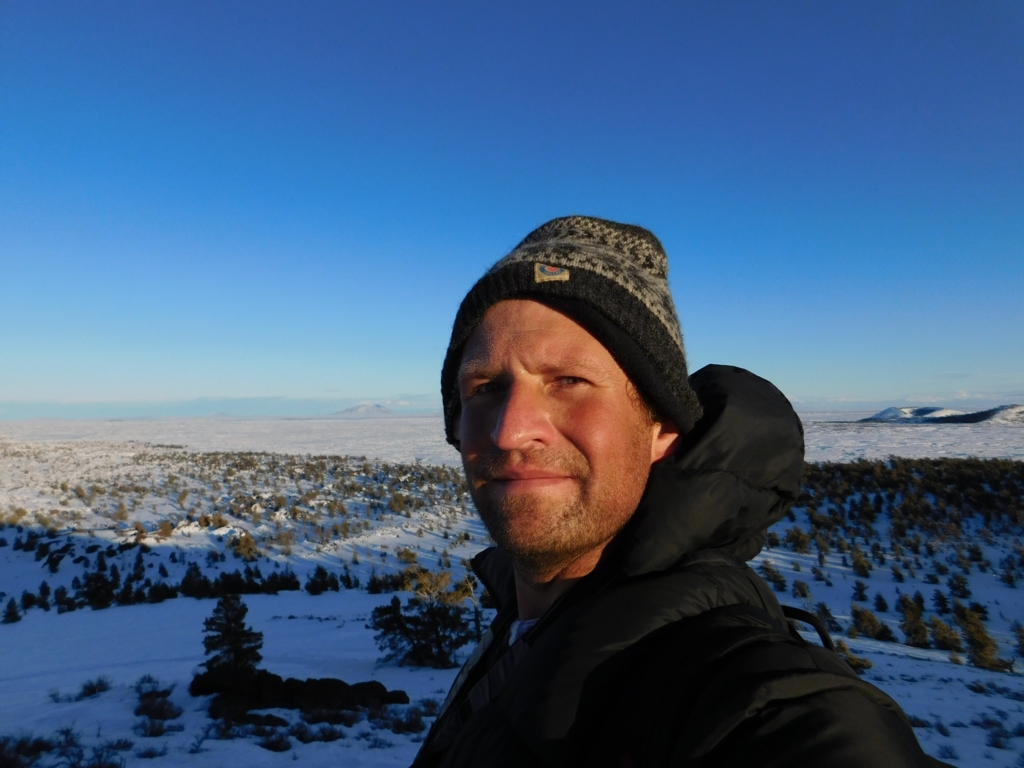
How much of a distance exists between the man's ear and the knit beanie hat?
42 mm

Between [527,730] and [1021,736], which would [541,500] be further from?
[1021,736]

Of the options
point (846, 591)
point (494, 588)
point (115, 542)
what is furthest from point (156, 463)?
point (494, 588)

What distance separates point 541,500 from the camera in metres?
1.32

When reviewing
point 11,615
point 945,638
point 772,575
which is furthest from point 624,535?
point 11,615

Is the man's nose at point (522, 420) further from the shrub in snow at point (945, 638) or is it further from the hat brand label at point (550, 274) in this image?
the shrub in snow at point (945, 638)

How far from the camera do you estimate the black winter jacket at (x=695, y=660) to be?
767 mm

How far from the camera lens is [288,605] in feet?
39.2

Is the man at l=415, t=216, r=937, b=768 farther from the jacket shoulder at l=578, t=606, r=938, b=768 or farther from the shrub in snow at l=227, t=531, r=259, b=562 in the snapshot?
the shrub in snow at l=227, t=531, r=259, b=562

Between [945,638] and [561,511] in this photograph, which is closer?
[561,511]

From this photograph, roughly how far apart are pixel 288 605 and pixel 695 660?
42.4 ft

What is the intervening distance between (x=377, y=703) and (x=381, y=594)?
18.9 feet

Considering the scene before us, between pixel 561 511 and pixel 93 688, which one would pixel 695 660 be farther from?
pixel 93 688

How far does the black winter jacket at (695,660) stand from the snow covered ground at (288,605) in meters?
5.33

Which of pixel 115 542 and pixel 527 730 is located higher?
pixel 527 730
